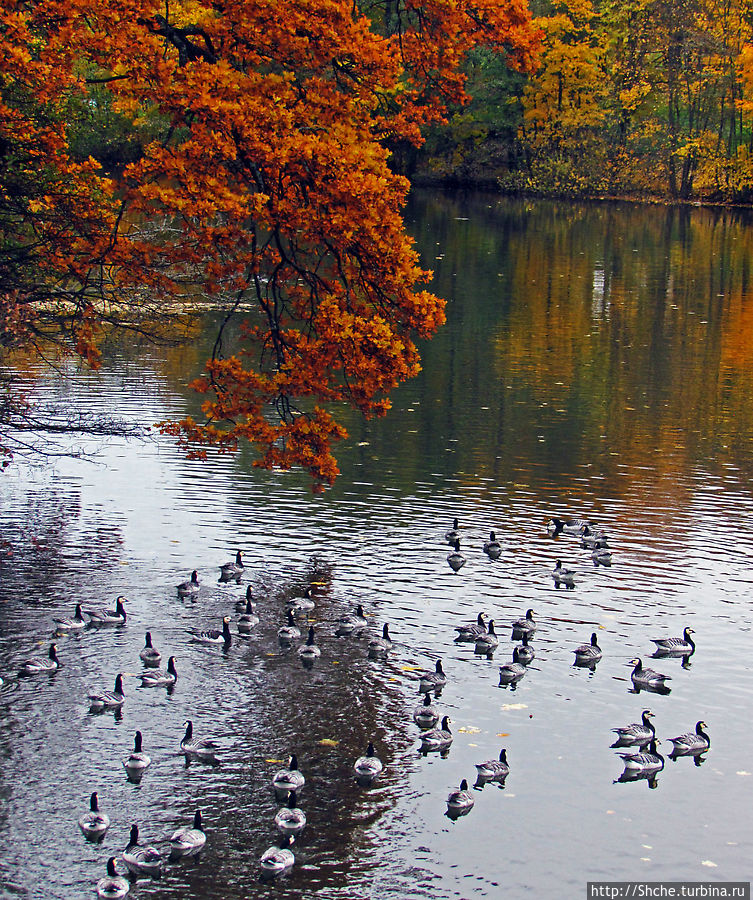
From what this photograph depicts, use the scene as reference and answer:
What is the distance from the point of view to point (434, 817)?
40.6 feet

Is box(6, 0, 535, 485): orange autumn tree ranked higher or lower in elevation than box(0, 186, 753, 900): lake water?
higher

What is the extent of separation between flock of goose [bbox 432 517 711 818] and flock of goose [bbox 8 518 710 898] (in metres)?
0.01

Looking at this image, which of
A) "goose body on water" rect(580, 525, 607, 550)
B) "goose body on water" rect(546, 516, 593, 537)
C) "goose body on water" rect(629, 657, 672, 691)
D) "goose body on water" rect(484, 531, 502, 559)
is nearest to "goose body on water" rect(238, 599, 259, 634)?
"goose body on water" rect(484, 531, 502, 559)

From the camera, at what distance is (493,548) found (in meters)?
20.0

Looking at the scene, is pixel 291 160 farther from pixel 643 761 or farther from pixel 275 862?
pixel 275 862

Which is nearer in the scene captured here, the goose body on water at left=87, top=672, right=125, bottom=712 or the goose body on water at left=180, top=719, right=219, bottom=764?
the goose body on water at left=180, top=719, right=219, bottom=764

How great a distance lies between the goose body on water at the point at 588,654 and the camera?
52.3 ft

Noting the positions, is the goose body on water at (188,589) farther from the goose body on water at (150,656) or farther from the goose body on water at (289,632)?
the goose body on water at (150,656)

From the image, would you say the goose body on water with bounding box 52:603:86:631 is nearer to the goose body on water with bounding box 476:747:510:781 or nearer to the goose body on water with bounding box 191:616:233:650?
the goose body on water with bounding box 191:616:233:650

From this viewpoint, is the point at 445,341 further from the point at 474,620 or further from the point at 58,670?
the point at 58,670

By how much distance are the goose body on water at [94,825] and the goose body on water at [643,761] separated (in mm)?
5703

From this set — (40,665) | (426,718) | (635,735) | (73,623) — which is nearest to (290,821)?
(426,718)

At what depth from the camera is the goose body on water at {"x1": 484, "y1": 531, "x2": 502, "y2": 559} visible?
784 inches

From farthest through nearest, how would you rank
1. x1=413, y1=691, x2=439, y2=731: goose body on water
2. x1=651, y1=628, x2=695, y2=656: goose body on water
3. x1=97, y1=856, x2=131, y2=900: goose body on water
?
x1=651, y1=628, x2=695, y2=656: goose body on water
x1=413, y1=691, x2=439, y2=731: goose body on water
x1=97, y1=856, x2=131, y2=900: goose body on water
